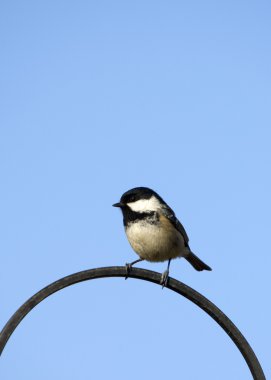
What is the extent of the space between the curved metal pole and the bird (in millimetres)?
1875

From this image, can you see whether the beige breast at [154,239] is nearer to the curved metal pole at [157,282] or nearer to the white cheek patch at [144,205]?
the white cheek patch at [144,205]

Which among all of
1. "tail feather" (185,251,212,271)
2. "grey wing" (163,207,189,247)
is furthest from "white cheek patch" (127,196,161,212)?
"tail feather" (185,251,212,271)

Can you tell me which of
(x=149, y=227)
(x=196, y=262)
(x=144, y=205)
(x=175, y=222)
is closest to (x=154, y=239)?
(x=149, y=227)

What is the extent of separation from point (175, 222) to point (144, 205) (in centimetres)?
41

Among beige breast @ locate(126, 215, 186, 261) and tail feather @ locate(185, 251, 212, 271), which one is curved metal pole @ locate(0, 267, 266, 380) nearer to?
beige breast @ locate(126, 215, 186, 261)

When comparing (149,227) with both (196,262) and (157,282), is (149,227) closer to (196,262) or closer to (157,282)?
(196,262)

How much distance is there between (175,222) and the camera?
6.60m

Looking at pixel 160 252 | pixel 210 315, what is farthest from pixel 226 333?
pixel 160 252

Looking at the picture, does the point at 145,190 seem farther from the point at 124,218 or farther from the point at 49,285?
the point at 49,285

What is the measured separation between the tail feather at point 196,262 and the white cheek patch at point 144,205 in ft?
2.58

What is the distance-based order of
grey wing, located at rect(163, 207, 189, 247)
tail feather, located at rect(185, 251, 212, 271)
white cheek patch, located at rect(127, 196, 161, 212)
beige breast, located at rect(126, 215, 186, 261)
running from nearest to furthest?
1. beige breast, located at rect(126, 215, 186, 261)
2. white cheek patch, located at rect(127, 196, 161, 212)
3. grey wing, located at rect(163, 207, 189, 247)
4. tail feather, located at rect(185, 251, 212, 271)

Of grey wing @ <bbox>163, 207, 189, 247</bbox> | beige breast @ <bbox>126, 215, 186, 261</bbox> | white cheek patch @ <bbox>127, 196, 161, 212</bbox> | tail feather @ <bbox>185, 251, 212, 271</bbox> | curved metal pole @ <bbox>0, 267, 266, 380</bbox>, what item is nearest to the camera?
curved metal pole @ <bbox>0, 267, 266, 380</bbox>

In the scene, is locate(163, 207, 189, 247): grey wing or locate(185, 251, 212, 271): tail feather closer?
locate(163, 207, 189, 247): grey wing

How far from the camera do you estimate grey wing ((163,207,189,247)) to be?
21.5 feet
